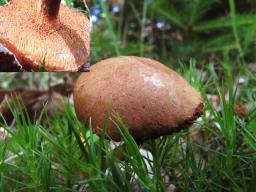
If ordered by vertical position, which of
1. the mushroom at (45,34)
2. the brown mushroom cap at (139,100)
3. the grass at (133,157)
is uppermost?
the mushroom at (45,34)

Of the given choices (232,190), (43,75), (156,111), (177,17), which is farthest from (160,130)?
(43,75)

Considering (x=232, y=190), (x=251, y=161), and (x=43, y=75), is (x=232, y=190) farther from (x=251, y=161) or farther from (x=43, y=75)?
(x=43, y=75)

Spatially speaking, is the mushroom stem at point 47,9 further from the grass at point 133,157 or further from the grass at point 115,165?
the grass at point 115,165

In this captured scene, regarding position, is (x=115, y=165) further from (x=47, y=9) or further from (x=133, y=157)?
(x=47, y=9)

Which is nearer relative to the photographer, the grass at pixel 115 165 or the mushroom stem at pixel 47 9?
the grass at pixel 115 165

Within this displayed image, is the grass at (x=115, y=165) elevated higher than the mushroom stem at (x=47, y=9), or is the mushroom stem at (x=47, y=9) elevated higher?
the mushroom stem at (x=47, y=9)

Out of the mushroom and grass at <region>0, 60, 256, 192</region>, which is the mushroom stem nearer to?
the mushroom

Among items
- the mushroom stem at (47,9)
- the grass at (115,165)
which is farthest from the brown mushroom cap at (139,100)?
the mushroom stem at (47,9)
